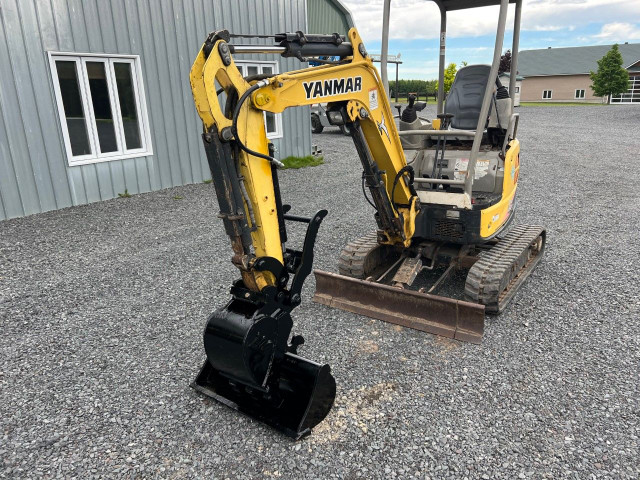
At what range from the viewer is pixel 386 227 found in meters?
4.82

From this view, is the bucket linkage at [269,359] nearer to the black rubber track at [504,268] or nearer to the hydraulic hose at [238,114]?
the hydraulic hose at [238,114]

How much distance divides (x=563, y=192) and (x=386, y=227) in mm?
6888

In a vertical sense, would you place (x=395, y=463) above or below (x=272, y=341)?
below

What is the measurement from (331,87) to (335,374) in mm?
2240

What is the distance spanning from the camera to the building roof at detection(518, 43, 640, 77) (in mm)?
56250

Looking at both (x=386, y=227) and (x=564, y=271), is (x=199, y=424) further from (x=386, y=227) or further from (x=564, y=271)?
(x=564, y=271)

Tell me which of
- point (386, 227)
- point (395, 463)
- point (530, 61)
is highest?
point (530, 61)

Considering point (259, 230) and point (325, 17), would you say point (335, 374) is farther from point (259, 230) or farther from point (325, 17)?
point (325, 17)

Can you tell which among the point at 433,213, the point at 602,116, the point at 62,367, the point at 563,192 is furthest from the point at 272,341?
the point at 602,116

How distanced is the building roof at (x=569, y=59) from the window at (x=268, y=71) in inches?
2122

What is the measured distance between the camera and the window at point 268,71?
1169 cm

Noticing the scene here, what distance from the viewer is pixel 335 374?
3842mm

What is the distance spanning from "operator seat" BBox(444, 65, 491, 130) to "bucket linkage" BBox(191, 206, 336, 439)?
3349 millimetres

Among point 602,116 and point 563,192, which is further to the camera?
point 602,116
